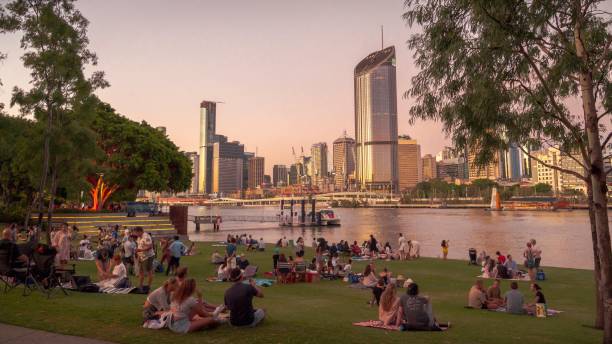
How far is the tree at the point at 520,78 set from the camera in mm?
10211

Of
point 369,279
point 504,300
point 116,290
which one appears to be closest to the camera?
point 116,290

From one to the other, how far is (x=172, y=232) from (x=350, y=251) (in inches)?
1007

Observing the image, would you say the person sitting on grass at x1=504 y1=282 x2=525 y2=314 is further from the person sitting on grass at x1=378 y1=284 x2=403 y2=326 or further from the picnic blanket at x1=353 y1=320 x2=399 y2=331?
the picnic blanket at x1=353 y1=320 x2=399 y2=331

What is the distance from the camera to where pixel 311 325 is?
9.41 m

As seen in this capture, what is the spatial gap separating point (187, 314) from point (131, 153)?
4935 centimetres

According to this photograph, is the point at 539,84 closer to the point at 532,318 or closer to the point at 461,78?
the point at 461,78

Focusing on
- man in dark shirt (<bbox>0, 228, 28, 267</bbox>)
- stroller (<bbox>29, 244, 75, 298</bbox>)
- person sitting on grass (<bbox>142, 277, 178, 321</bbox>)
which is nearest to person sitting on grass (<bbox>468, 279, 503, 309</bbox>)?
person sitting on grass (<bbox>142, 277, 178, 321</bbox>)

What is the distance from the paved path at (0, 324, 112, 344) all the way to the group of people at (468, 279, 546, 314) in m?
11.4

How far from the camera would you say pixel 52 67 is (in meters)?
23.4

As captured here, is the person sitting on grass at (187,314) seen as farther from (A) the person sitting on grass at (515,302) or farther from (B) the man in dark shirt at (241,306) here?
(A) the person sitting on grass at (515,302)

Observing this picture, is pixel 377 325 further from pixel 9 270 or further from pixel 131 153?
pixel 131 153

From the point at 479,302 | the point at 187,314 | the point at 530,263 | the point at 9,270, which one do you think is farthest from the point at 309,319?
the point at 530,263

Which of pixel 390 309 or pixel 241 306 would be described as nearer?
pixel 241 306

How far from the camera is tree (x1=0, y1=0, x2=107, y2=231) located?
74.9 feet
